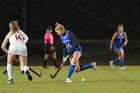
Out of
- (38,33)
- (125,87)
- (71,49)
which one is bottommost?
(125,87)

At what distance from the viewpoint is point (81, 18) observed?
116 feet

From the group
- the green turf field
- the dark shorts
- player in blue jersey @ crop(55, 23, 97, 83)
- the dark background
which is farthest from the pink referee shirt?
the dark background

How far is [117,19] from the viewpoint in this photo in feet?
117

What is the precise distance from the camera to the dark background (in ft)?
114

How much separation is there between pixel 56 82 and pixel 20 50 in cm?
155

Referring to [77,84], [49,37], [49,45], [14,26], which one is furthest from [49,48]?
[77,84]

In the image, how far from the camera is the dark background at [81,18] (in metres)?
34.8

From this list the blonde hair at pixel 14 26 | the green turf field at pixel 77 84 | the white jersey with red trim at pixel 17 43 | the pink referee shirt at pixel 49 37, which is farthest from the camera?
the pink referee shirt at pixel 49 37

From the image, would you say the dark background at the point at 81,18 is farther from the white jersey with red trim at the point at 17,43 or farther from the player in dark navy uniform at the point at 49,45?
the white jersey with red trim at the point at 17,43

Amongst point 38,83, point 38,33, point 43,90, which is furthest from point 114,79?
point 38,33

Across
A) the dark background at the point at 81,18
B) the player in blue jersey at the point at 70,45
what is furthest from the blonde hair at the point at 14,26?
the dark background at the point at 81,18

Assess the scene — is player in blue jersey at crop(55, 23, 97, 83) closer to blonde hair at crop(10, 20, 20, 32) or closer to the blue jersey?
the blue jersey

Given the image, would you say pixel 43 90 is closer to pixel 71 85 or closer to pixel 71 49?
pixel 71 85

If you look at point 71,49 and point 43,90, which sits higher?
point 71,49
